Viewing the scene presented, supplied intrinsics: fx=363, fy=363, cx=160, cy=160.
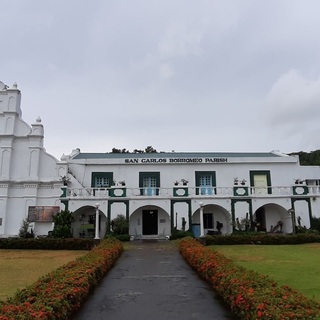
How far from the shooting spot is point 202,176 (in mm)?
27562

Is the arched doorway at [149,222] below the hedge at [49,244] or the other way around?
the other way around

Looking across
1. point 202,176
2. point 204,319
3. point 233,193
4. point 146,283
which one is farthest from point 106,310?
point 202,176

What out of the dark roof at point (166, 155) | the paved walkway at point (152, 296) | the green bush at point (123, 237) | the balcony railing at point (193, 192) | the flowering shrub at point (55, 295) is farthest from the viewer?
the dark roof at point (166, 155)

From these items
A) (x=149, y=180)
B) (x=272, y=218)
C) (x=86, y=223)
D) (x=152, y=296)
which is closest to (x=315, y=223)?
(x=272, y=218)

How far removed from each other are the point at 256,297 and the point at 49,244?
55.3 feet

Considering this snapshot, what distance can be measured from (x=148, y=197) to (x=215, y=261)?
14.5 metres

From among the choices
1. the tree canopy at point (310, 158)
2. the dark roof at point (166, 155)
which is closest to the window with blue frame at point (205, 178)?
the dark roof at point (166, 155)

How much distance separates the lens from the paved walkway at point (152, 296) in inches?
282

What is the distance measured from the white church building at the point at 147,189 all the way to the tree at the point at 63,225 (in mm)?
1416

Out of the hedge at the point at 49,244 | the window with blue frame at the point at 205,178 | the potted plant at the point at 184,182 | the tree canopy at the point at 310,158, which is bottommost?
the hedge at the point at 49,244

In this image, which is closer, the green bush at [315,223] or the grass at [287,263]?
the grass at [287,263]

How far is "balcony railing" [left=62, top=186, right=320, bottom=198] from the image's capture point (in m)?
25.0

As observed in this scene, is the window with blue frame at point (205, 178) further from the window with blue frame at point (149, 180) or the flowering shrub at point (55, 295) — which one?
the flowering shrub at point (55, 295)

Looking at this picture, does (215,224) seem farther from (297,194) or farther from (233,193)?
(297,194)
